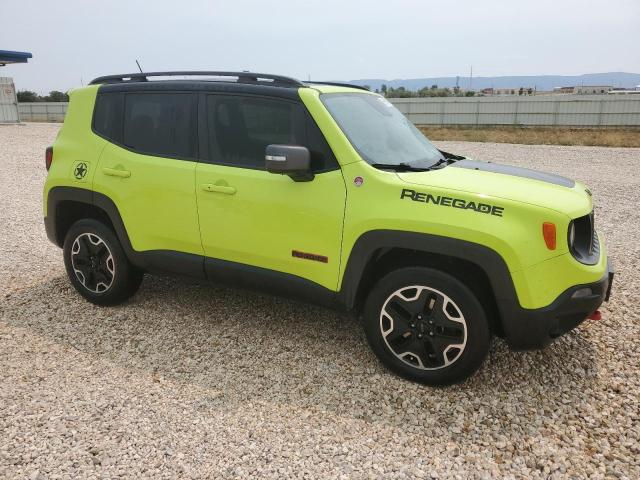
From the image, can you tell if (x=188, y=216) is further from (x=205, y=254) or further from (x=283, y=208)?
(x=283, y=208)

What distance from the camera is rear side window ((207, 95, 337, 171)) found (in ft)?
11.5

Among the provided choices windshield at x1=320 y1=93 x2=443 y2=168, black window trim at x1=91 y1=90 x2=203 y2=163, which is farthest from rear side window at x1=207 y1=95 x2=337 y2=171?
windshield at x1=320 y1=93 x2=443 y2=168

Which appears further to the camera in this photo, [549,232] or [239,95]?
[239,95]

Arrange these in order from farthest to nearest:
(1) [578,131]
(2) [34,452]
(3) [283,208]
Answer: (1) [578,131] → (3) [283,208] → (2) [34,452]

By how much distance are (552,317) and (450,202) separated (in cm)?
89

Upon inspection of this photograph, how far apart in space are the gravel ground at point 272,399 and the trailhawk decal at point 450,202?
3.98 feet

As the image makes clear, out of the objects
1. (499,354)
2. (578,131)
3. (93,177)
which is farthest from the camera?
(578,131)

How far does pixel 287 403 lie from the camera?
3.24 meters

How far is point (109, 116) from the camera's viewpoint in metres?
4.31

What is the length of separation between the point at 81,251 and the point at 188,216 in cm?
128

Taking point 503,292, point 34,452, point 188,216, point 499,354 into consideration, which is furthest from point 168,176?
point 499,354

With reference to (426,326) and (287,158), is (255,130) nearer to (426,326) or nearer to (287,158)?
(287,158)

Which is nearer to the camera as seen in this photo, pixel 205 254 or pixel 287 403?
pixel 287 403

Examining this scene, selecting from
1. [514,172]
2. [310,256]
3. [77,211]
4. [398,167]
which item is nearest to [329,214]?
[310,256]
